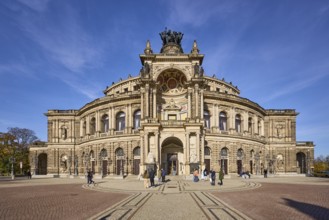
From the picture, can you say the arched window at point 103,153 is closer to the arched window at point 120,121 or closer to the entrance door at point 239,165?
the arched window at point 120,121

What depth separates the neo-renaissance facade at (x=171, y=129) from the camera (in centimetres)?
4344

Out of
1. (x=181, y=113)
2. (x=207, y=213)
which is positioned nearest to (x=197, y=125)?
(x=181, y=113)

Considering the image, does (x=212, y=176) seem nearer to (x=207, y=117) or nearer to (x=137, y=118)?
(x=207, y=117)

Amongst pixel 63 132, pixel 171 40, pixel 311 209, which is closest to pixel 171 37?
pixel 171 40

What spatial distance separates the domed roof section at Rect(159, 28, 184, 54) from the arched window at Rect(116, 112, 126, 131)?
15.3 meters

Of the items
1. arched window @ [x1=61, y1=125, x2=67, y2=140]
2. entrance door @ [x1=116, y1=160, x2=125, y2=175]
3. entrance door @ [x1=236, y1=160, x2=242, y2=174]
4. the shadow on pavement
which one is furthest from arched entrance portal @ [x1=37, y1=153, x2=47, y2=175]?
the shadow on pavement

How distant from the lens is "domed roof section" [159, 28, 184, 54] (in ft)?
179

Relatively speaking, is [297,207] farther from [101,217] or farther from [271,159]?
[271,159]

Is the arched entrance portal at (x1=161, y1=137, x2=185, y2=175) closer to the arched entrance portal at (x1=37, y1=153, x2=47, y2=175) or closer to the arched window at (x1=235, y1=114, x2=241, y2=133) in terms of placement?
the arched window at (x1=235, y1=114, x2=241, y2=133)

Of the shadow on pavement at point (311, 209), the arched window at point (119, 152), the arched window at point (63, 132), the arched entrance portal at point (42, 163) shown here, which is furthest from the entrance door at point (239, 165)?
the arched entrance portal at point (42, 163)

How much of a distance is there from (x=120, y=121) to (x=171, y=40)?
19.4m

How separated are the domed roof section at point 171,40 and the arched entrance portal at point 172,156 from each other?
19.1m

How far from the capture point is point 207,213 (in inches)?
546

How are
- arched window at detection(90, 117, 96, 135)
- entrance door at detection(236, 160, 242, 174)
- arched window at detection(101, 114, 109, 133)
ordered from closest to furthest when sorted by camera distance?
entrance door at detection(236, 160, 242, 174), arched window at detection(101, 114, 109, 133), arched window at detection(90, 117, 96, 135)
